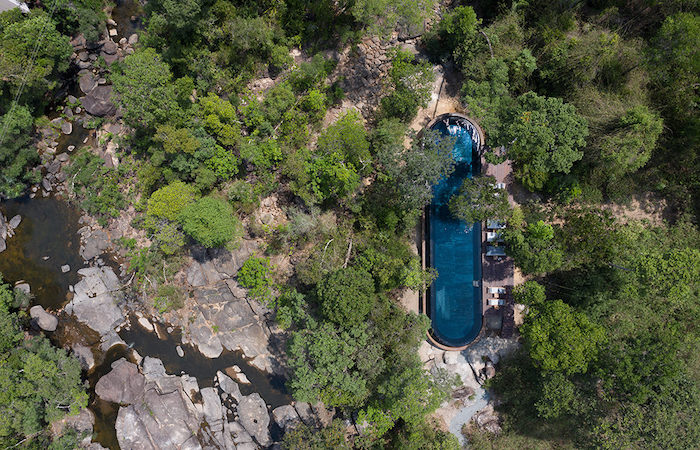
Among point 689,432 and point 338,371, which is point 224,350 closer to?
point 338,371

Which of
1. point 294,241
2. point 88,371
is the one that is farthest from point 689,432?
point 88,371

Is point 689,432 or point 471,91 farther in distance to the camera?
point 471,91

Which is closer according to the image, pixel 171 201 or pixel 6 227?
pixel 171 201

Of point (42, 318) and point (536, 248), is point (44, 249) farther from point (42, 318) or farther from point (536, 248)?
point (536, 248)

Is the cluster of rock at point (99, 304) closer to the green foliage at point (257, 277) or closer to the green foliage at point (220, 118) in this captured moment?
the green foliage at point (257, 277)

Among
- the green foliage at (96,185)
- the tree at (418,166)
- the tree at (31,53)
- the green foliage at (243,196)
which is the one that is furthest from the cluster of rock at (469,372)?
the tree at (31,53)

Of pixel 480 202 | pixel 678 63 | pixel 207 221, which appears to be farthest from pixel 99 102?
pixel 678 63

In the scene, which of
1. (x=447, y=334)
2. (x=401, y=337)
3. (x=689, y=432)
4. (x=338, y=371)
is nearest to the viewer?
(x=689, y=432)
